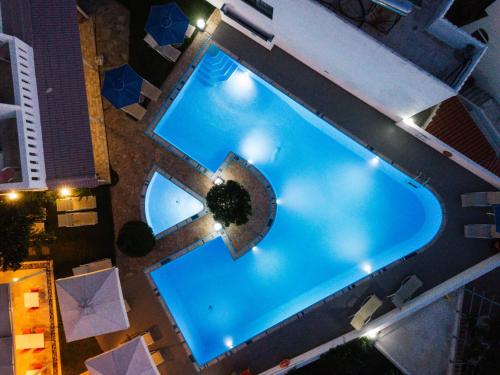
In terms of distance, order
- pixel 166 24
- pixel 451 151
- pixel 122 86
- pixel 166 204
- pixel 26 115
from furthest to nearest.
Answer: pixel 166 204 < pixel 122 86 < pixel 166 24 < pixel 451 151 < pixel 26 115

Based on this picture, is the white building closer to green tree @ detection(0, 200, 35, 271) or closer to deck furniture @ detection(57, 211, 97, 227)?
deck furniture @ detection(57, 211, 97, 227)

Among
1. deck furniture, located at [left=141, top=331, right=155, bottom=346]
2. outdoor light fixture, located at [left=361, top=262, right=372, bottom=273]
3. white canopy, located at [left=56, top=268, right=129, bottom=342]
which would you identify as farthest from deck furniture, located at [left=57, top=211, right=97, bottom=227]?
outdoor light fixture, located at [left=361, top=262, right=372, bottom=273]

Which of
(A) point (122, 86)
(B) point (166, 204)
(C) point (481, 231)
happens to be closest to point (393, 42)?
(C) point (481, 231)

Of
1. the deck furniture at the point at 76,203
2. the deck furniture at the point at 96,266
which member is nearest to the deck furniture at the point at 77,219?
the deck furniture at the point at 76,203

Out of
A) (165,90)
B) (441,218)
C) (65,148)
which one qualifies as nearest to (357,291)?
(441,218)

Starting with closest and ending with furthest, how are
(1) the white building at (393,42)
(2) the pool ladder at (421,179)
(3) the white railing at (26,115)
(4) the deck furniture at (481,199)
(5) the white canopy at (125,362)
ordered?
(1) the white building at (393,42) < (3) the white railing at (26,115) < (5) the white canopy at (125,362) < (4) the deck furniture at (481,199) < (2) the pool ladder at (421,179)

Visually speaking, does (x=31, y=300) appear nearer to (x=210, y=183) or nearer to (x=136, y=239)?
(x=136, y=239)

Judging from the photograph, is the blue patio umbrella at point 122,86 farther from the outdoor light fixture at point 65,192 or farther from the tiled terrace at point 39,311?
the tiled terrace at point 39,311
